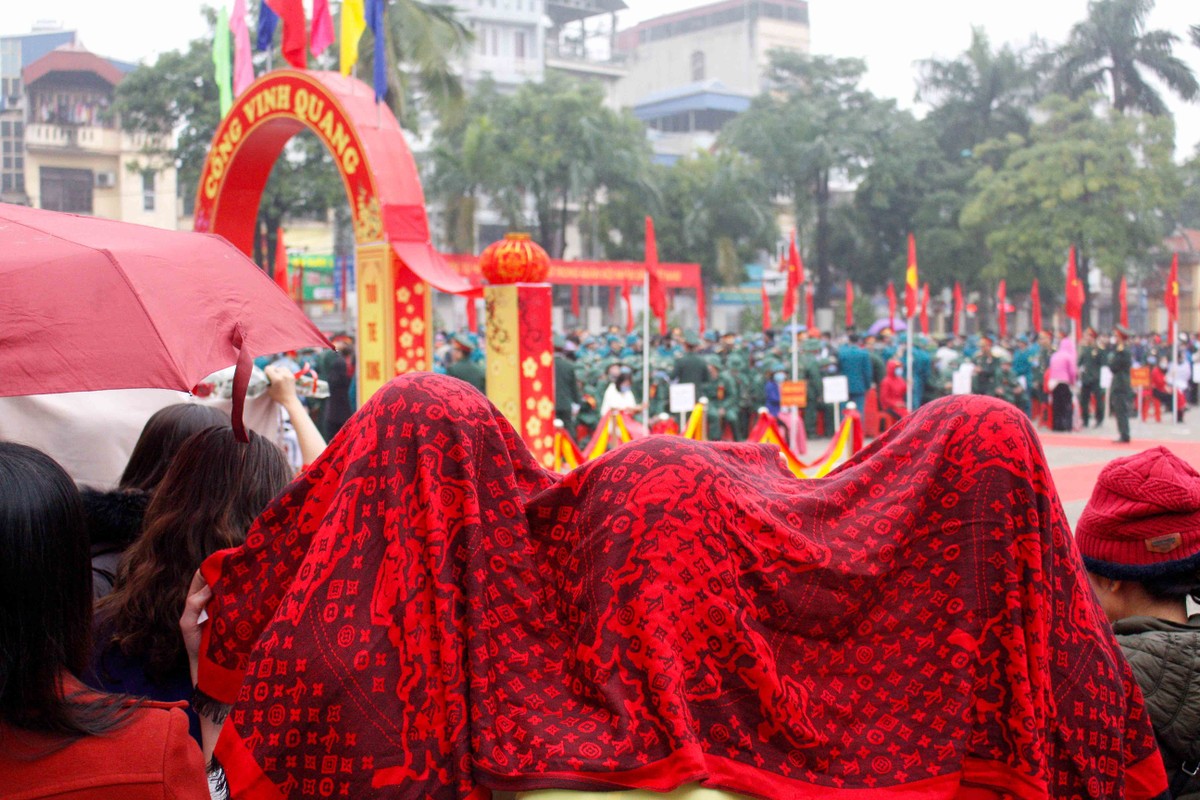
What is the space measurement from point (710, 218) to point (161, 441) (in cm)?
3520

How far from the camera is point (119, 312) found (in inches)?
84.5

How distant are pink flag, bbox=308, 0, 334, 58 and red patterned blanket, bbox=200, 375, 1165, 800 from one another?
8372 millimetres

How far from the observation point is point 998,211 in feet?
110

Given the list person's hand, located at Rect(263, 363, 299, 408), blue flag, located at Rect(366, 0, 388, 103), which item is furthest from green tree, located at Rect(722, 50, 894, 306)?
person's hand, located at Rect(263, 363, 299, 408)

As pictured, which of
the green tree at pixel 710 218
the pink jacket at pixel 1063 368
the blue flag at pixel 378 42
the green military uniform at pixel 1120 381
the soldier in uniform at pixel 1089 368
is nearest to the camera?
the blue flag at pixel 378 42

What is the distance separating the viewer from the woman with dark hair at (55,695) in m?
1.49

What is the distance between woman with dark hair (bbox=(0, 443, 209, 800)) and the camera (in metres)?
1.49

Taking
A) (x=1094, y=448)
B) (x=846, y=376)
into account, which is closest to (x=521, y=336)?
(x=846, y=376)

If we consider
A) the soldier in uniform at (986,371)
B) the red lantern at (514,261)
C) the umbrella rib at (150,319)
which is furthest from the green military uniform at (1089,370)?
the umbrella rib at (150,319)

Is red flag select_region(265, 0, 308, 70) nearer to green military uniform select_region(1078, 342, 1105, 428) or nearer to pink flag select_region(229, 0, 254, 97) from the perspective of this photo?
pink flag select_region(229, 0, 254, 97)

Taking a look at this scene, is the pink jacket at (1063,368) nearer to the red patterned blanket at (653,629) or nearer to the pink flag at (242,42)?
the pink flag at (242,42)

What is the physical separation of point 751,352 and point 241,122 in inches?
464

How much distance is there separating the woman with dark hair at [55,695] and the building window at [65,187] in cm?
3472

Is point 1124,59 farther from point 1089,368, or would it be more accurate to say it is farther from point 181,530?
point 181,530
